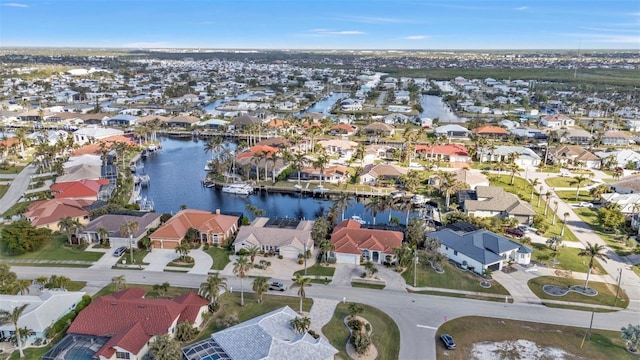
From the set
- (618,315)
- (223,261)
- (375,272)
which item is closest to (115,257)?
(223,261)

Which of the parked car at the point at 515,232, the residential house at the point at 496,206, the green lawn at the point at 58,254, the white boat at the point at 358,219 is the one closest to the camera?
the green lawn at the point at 58,254

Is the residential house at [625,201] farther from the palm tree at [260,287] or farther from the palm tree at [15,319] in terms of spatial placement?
the palm tree at [15,319]

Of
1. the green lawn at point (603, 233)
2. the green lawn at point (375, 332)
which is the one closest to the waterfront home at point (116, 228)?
the green lawn at point (375, 332)

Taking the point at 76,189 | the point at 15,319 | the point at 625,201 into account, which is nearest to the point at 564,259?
the point at 625,201

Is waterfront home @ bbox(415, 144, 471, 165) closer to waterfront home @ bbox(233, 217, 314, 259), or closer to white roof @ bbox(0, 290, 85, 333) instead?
waterfront home @ bbox(233, 217, 314, 259)

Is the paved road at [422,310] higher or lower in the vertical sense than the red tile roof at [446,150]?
lower

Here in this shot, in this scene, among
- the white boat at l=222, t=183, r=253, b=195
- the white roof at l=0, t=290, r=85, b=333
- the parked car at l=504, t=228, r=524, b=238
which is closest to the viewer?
the white roof at l=0, t=290, r=85, b=333

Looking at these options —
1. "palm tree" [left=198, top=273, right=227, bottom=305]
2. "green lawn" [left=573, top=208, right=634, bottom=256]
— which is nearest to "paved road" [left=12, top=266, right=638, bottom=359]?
"palm tree" [left=198, top=273, right=227, bottom=305]
